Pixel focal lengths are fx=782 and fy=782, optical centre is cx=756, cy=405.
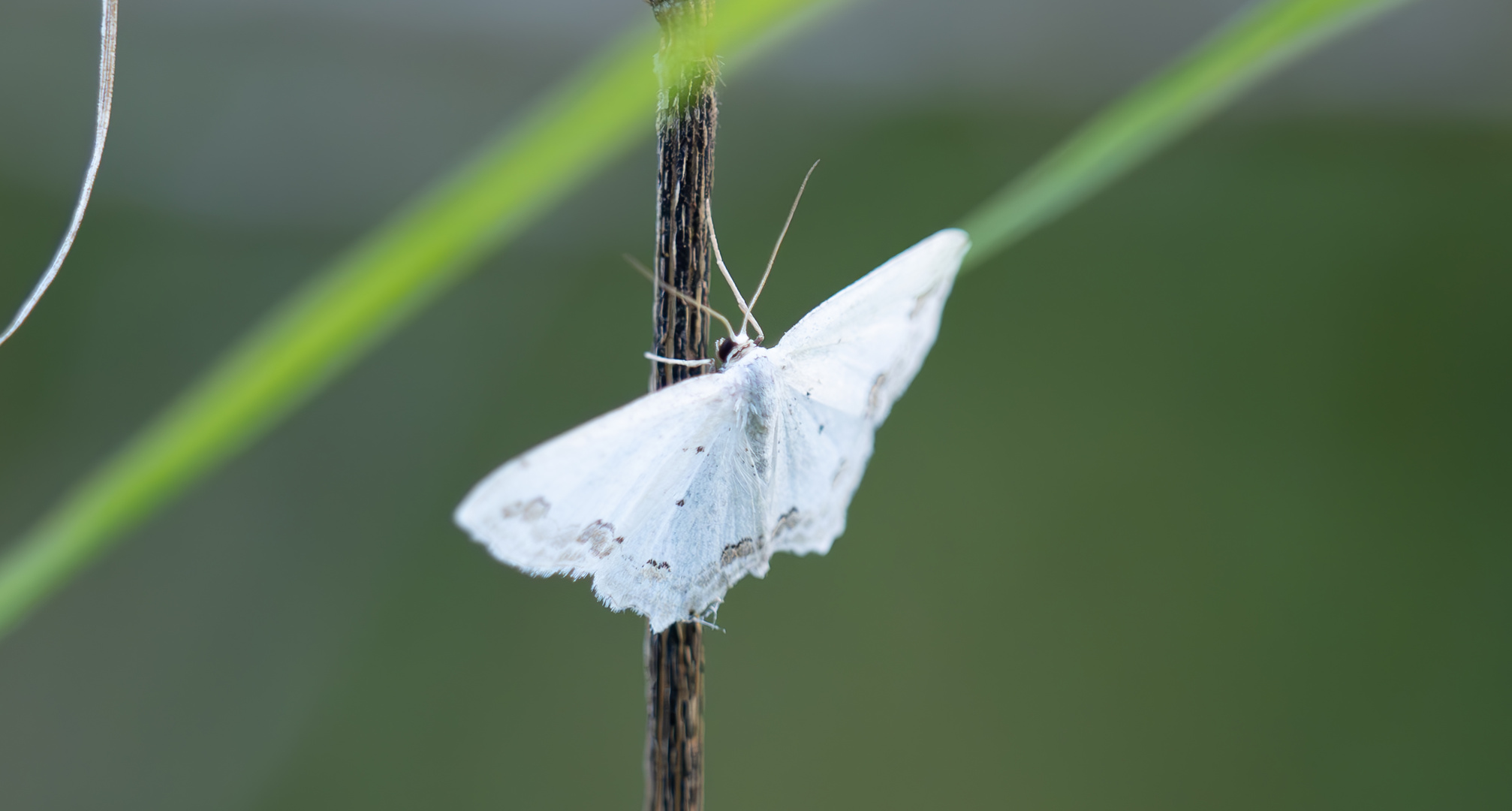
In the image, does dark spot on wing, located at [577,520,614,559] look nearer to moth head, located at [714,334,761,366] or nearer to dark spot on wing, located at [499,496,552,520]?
dark spot on wing, located at [499,496,552,520]

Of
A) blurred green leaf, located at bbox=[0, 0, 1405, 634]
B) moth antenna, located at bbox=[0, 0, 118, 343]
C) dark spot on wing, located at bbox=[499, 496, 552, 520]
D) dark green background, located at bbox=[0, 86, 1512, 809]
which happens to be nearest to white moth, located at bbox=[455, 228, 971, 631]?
dark spot on wing, located at bbox=[499, 496, 552, 520]

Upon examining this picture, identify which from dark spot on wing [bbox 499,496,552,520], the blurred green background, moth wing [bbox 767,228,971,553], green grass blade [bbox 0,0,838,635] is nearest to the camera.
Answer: green grass blade [bbox 0,0,838,635]

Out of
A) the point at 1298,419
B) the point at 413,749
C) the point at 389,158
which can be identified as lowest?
the point at 413,749

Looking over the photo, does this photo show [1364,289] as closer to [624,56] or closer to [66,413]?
[624,56]

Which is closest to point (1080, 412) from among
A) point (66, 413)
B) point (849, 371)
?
point (849, 371)

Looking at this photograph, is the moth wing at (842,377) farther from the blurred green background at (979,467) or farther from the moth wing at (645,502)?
the blurred green background at (979,467)
